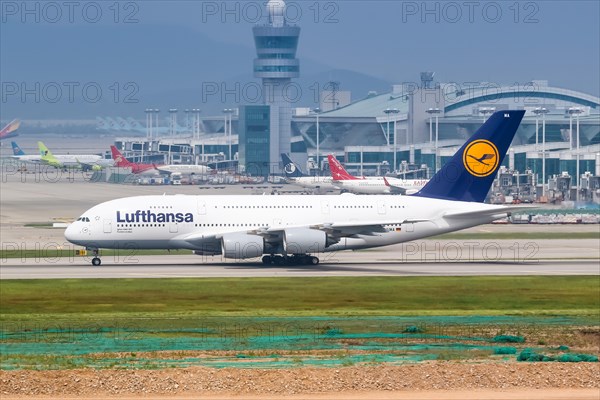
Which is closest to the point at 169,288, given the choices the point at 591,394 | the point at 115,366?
the point at 115,366

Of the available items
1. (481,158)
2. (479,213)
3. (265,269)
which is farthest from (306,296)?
(481,158)

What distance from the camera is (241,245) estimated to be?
66.4m

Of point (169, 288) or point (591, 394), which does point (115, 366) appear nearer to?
point (591, 394)

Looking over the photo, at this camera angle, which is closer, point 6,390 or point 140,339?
point 6,390

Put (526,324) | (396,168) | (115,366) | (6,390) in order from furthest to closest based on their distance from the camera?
1. (396,168)
2. (526,324)
3. (115,366)
4. (6,390)

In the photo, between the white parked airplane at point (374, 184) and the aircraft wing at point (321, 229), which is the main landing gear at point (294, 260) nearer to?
the aircraft wing at point (321, 229)

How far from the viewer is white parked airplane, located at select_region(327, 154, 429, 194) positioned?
140250 mm

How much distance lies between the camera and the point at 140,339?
4088 cm

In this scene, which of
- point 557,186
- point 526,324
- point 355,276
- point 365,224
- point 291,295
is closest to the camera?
point 526,324

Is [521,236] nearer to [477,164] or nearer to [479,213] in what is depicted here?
[477,164]

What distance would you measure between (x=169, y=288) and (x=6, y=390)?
78.1ft

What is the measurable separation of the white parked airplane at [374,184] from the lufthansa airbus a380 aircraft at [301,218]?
66142mm

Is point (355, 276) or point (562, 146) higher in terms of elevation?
point (562, 146)

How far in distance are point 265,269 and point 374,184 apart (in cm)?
7907
